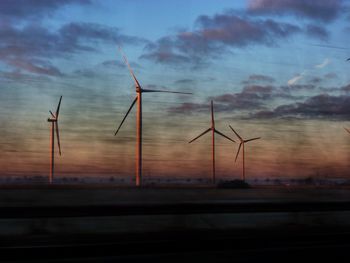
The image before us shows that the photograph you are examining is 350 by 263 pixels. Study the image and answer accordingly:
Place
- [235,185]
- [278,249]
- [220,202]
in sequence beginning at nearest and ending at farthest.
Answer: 1. [278,249]
2. [220,202]
3. [235,185]

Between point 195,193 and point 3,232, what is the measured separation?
763 cm

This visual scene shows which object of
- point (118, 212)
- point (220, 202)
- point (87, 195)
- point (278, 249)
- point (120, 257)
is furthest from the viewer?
point (87, 195)

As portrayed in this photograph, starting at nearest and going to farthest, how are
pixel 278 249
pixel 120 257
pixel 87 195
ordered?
pixel 120 257
pixel 278 249
pixel 87 195

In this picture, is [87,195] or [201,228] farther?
[87,195]

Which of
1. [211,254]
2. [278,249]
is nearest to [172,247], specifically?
[211,254]

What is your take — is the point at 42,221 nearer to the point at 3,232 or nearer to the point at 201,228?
the point at 3,232

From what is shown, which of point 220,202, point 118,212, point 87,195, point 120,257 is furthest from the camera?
point 87,195

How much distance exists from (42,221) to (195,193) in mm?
6474

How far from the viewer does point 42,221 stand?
52.3ft

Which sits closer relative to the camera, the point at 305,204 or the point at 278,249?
the point at 278,249

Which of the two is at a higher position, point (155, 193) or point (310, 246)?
point (155, 193)

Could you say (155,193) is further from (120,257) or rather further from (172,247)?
(120,257)

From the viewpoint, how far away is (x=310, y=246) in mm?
13156

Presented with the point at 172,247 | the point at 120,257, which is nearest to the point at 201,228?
the point at 172,247
